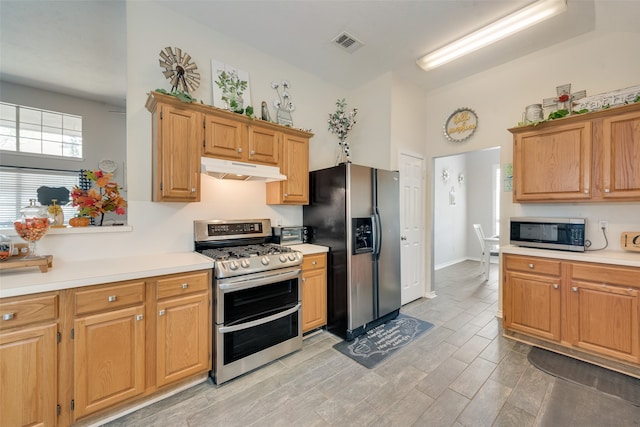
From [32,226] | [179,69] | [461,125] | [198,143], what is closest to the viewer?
[32,226]

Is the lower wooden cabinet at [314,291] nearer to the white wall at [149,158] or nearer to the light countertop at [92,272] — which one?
the white wall at [149,158]

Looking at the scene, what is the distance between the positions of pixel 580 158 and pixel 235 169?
339 cm

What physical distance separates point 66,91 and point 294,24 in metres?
3.98

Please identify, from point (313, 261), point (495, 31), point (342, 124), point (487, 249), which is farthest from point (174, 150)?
point (487, 249)

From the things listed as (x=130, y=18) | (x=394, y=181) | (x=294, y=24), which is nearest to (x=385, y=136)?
(x=394, y=181)

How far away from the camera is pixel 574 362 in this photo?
226 cm

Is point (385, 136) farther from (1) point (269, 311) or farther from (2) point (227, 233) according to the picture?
(1) point (269, 311)

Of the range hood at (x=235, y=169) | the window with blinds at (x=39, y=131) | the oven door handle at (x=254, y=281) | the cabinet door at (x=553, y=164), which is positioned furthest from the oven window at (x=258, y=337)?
the window with blinds at (x=39, y=131)

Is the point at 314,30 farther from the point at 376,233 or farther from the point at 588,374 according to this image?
the point at 588,374

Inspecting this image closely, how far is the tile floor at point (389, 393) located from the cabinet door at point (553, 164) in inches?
64.9

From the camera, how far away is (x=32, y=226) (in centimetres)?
161

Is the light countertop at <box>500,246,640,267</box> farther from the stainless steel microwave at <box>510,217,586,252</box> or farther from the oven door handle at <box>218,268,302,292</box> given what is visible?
the oven door handle at <box>218,268,302,292</box>

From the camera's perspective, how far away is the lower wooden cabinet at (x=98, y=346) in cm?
133

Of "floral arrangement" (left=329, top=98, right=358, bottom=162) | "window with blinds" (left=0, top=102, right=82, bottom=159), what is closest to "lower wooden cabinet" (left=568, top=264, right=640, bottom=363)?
"floral arrangement" (left=329, top=98, right=358, bottom=162)
